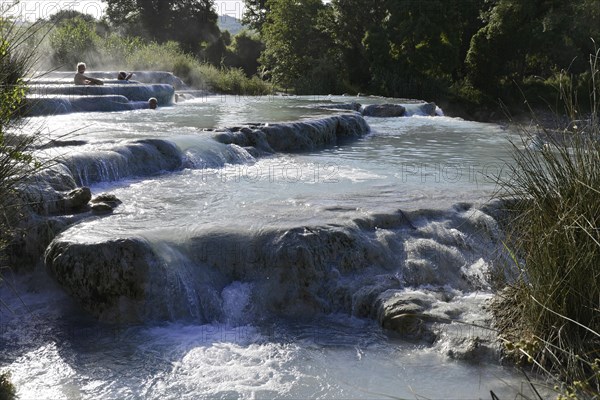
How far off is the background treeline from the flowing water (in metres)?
14.8

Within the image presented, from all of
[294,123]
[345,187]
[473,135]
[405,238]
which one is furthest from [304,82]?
[405,238]


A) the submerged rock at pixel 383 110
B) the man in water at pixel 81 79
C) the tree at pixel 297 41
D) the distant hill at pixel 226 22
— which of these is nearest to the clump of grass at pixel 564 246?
the man in water at pixel 81 79

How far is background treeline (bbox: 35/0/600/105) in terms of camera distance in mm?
23047

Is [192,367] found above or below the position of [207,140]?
below

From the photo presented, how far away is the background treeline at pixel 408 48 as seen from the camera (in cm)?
2305

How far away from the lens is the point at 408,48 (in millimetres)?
26391

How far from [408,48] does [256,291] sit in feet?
73.4

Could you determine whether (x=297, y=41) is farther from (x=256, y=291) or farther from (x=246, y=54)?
(x=256, y=291)

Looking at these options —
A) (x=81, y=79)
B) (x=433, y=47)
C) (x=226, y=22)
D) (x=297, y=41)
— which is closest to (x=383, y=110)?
(x=81, y=79)

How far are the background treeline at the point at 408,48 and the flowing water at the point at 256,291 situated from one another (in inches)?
583

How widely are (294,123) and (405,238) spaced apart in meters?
6.29

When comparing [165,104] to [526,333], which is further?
[165,104]

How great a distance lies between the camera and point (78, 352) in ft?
15.3

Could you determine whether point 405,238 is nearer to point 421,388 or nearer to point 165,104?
point 421,388
